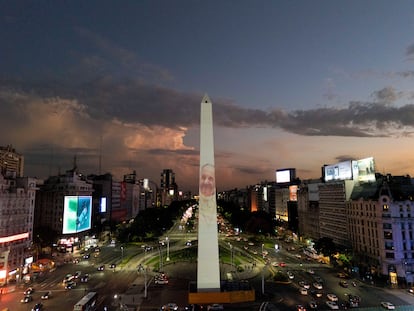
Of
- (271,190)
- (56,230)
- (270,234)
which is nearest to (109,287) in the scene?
(56,230)

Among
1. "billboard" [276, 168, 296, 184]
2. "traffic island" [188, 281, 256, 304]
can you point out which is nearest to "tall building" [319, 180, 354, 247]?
"traffic island" [188, 281, 256, 304]

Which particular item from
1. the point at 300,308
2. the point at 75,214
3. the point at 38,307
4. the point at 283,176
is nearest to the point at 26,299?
the point at 38,307

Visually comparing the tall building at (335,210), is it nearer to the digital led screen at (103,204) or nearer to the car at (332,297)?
the car at (332,297)

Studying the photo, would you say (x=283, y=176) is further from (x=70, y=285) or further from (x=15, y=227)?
(x=70, y=285)

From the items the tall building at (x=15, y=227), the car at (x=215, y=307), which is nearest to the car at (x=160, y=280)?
the car at (x=215, y=307)

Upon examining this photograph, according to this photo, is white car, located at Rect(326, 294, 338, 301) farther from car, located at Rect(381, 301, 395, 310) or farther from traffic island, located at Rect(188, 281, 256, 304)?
traffic island, located at Rect(188, 281, 256, 304)
